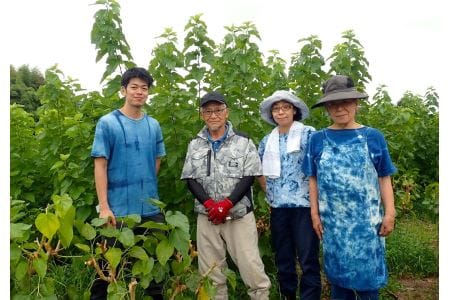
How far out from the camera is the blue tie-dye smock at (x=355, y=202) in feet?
9.35

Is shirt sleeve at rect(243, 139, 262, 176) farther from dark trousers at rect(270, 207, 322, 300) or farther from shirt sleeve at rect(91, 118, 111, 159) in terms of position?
shirt sleeve at rect(91, 118, 111, 159)

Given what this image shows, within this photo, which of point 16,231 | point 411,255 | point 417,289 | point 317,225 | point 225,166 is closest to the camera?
point 16,231

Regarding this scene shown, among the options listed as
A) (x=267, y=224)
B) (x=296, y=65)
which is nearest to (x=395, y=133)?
(x=296, y=65)

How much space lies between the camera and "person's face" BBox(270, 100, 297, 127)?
326cm

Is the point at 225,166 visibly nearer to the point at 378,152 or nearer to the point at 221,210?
the point at 221,210

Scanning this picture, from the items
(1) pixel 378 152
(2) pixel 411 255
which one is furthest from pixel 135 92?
(2) pixel 411 255

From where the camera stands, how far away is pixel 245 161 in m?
3.17

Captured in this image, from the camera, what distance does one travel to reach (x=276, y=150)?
128 inches

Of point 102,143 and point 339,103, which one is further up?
point 339,103

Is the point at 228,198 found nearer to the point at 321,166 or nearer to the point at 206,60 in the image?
the point at 321,166

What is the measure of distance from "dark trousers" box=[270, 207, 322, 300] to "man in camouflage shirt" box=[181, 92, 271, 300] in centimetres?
22

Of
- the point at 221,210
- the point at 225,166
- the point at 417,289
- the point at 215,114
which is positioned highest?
the point at 215,114

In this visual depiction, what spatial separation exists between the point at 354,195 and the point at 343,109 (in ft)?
1.79

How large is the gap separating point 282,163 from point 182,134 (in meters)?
0.91
